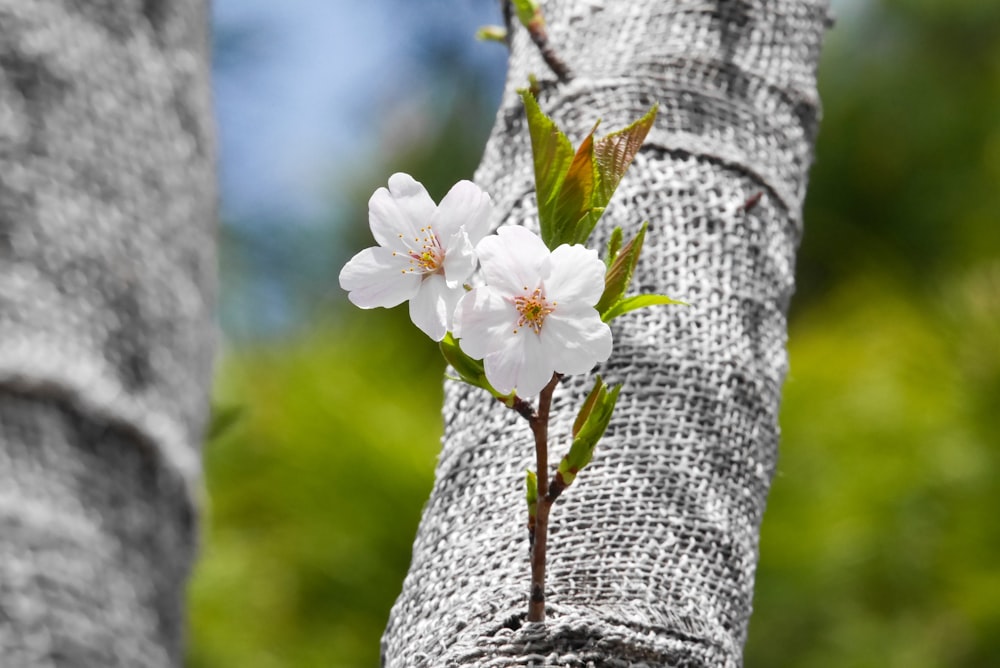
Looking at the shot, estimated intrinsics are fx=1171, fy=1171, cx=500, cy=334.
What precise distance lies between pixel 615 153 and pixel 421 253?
6 centimetres

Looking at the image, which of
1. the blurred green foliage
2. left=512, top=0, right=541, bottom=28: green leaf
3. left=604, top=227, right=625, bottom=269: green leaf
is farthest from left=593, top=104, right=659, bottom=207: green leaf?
the blurred green foliage

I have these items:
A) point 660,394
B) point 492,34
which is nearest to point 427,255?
point 660,394

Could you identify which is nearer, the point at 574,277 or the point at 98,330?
the point at 574,277

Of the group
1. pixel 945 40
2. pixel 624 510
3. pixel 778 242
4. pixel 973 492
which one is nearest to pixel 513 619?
pixel 624 510

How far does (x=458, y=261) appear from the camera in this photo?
0.29m

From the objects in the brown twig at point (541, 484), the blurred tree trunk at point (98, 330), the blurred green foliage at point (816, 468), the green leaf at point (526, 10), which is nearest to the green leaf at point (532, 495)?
the brown twig at point (541, 484)

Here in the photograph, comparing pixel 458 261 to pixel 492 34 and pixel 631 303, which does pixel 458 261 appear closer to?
pixel 631 303

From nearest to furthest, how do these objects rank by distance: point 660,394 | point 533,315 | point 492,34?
point 533,315 < point 660,394 < point 492,34

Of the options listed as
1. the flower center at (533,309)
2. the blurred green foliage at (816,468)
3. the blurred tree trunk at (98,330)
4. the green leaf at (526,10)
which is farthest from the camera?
the blurred green foliage at (816,468)

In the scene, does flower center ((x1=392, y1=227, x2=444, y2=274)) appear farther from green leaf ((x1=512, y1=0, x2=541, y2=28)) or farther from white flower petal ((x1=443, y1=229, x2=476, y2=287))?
green leaf ((x1=512, y1=0, x2=541, y2=28))

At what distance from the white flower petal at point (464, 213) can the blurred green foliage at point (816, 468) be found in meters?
1.58

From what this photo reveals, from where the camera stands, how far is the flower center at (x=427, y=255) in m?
0.29

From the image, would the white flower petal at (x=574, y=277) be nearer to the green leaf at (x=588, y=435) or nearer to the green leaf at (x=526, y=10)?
the green leaf at (x=588, y=435)

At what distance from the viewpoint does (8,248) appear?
624mm
